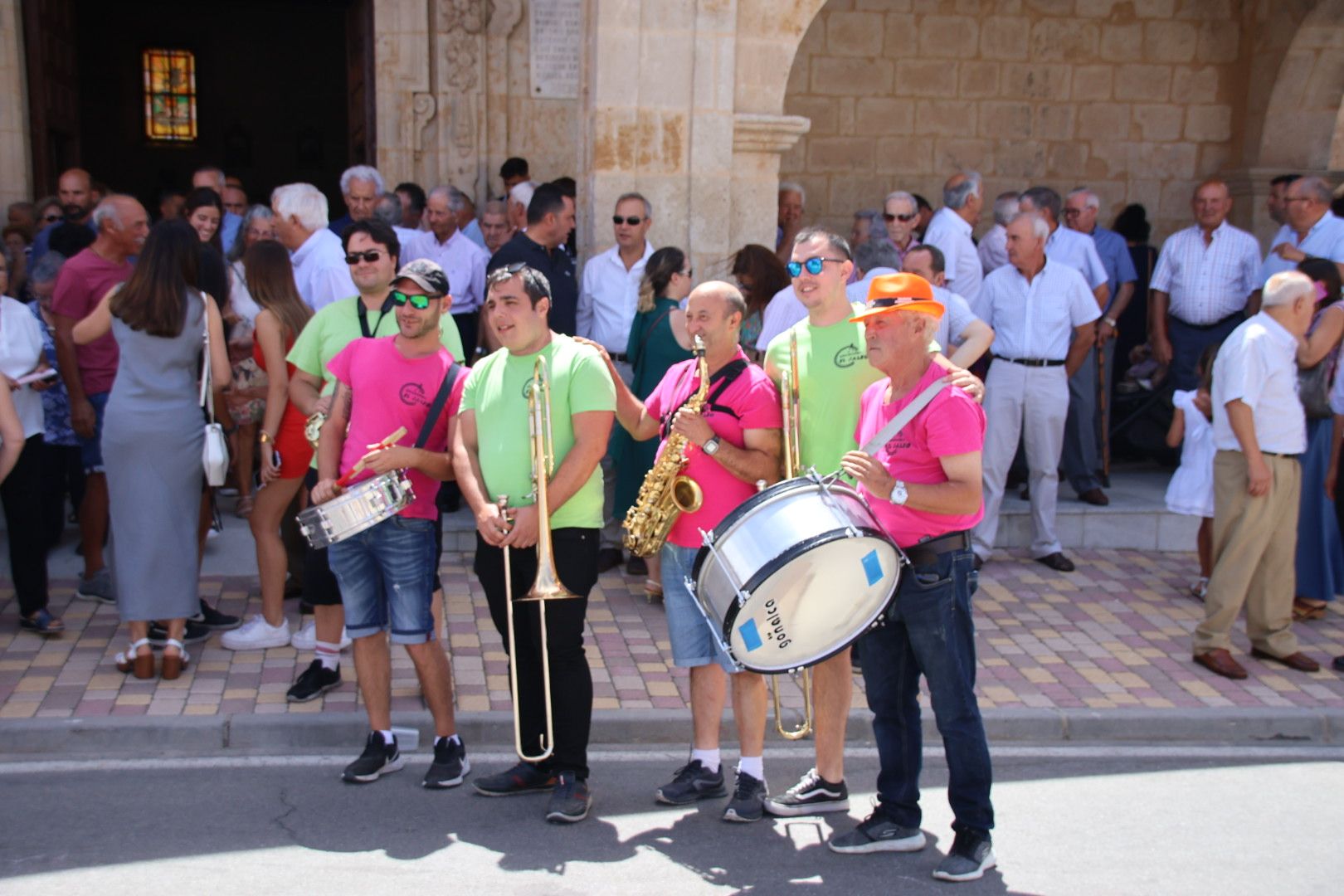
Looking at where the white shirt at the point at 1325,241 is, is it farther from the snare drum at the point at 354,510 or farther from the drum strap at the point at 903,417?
the snare drum at the point at 354,510

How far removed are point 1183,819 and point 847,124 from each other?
321 inches

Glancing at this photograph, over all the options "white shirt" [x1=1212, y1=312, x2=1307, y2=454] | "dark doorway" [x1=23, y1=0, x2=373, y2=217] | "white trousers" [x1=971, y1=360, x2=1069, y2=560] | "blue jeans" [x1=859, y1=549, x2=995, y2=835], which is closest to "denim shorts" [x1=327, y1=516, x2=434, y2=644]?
"blue jeans" [x1=859, y1=549, x2=995, y2=835]

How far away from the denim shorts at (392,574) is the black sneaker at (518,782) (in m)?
0.59

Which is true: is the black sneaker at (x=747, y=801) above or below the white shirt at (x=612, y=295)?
below

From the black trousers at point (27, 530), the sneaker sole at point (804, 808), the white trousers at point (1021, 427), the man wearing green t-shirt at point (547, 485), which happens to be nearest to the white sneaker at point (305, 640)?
the black trousers at point (27, 530)

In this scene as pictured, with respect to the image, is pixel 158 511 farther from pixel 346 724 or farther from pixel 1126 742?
pixel 1126 742

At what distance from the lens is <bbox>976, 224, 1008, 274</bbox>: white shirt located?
984 centimetres

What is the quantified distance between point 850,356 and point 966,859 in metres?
1.83

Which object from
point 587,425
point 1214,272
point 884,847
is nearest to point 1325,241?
point 1214,272

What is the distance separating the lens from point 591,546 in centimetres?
498

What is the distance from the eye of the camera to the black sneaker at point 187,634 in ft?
20.6

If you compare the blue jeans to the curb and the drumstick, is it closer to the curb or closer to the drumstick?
the curb

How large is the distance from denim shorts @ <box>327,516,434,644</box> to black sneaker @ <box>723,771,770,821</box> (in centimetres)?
130

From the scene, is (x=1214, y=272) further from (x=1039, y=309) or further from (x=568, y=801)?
(x=568, y=801)
